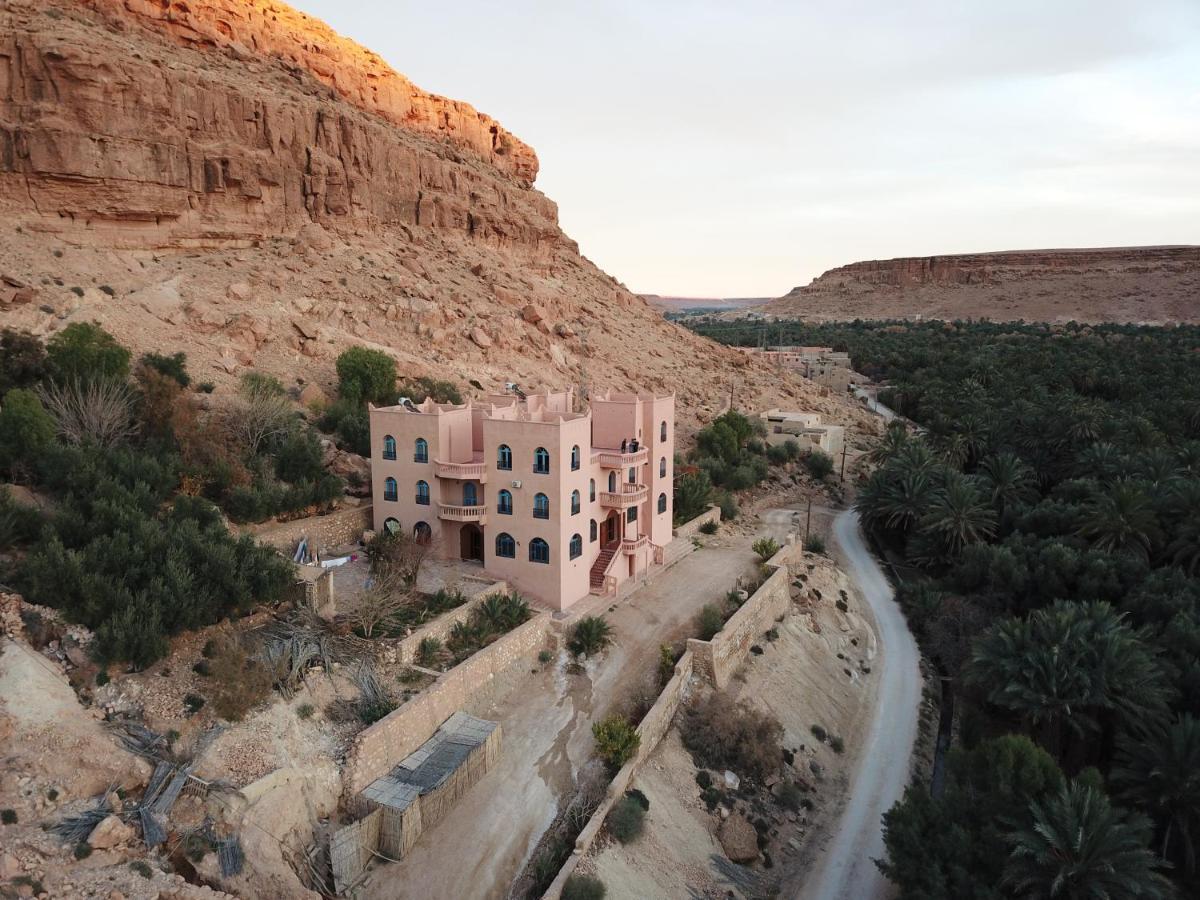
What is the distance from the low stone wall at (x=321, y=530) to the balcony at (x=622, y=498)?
308 inches

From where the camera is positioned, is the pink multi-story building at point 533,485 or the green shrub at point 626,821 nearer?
the green shrub at point 626,821

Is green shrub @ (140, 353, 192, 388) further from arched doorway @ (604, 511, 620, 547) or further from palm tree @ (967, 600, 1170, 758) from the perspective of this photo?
palm tree @ (967, 600, 1170, 758)

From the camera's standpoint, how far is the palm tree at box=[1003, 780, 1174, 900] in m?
12.9

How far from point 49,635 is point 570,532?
12207 mm

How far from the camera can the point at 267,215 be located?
42.1 m

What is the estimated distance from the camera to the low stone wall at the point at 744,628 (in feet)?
70.7

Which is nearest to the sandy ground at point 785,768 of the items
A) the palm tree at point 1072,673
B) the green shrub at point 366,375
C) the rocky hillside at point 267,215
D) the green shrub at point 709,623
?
the green shrub at point 709,623

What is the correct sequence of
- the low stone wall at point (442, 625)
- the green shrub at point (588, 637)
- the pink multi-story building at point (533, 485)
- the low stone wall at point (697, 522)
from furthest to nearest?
the low stone wall at point (697, 522)
the pink multi-story building at point (533, 485)
the green shrub at point (588, 637)
the low stone wall at point (442, 625)

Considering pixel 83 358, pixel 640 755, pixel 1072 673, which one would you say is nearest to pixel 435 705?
pixel 640 755

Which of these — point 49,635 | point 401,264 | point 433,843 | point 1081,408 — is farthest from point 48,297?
point 1081,408

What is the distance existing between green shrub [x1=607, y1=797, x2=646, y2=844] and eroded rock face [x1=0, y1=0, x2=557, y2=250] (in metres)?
36.0

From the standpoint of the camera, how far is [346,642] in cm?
1747

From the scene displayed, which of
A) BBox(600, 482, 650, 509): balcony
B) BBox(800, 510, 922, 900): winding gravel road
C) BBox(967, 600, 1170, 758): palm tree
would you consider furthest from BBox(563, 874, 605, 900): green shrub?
BBox(600, 482, 650, 509): balcony

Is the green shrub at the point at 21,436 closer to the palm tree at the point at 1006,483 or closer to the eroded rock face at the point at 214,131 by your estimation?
the eroded rock face at the point at 214,131
